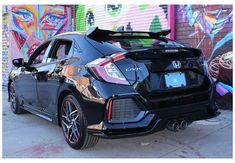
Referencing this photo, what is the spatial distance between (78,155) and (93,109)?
0.72 meters

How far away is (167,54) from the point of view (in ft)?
12.6

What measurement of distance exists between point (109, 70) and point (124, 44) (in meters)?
0.57

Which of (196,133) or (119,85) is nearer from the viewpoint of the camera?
(119,85)

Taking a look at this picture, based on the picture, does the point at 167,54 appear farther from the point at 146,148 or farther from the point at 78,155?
the point at 78,155

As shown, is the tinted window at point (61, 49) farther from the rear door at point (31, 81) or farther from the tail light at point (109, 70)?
the tail light at point (109, 70)

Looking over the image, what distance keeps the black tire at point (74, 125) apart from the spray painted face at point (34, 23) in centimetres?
766

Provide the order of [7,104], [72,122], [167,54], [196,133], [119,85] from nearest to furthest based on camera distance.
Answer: [119,85], [167,54], [72,122], [196,133], [7,104]

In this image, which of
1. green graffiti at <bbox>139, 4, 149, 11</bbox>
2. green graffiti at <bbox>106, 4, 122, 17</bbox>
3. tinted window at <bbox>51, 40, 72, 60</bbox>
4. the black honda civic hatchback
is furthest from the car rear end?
green graffiti at <bbox>106, 4, 122, 17</bbox>

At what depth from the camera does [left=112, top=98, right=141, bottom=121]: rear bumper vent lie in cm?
359

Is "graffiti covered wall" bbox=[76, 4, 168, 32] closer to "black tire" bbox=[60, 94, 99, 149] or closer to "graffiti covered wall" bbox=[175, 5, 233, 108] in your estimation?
"graffiti covered wall" bbox=[175, 5, 233, 108]

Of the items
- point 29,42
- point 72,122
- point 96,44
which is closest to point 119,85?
point 96,44

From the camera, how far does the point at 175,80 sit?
3.85 metres

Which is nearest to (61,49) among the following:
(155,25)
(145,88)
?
(145,88)
